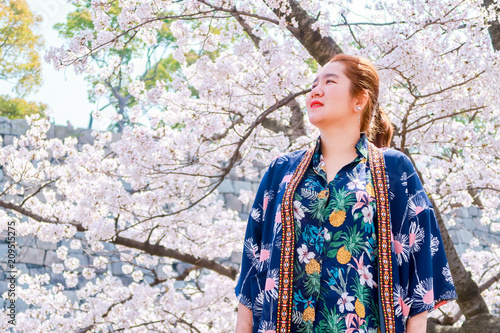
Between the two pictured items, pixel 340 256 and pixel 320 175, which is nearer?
pixel 340 256

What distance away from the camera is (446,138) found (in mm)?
4324

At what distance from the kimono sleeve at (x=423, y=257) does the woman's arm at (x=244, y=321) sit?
0.43m

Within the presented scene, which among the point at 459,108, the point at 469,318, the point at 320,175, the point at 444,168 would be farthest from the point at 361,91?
the point at 444,168

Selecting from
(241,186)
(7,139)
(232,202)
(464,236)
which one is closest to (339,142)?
(7,139)

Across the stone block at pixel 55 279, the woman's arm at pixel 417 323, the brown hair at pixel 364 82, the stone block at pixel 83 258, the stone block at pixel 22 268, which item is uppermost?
the stone block at pixel 83 258

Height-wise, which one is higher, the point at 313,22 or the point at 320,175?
the point at 313,22

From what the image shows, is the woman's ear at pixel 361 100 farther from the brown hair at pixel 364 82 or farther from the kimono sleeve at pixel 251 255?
the kimono sleeve at pixel 251 255

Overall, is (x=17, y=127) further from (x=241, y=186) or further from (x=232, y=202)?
(x=241, y=186)

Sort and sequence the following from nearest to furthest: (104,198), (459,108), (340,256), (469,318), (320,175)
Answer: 1. (340,256)
2. (320,175)
3. (469,318)
4. (459,108)
5. (104,198)

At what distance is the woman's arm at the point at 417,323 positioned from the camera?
1471 mm

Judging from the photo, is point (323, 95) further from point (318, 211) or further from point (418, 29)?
point (418, 29)

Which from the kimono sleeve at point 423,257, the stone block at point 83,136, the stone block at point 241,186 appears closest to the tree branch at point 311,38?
the kimono sleeve at point 423,257

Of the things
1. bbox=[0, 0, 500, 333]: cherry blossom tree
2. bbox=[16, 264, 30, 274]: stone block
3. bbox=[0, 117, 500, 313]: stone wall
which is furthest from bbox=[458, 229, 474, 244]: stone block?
bbox=[16, 264, 30, 274]: stone block

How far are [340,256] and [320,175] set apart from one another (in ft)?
0.84
